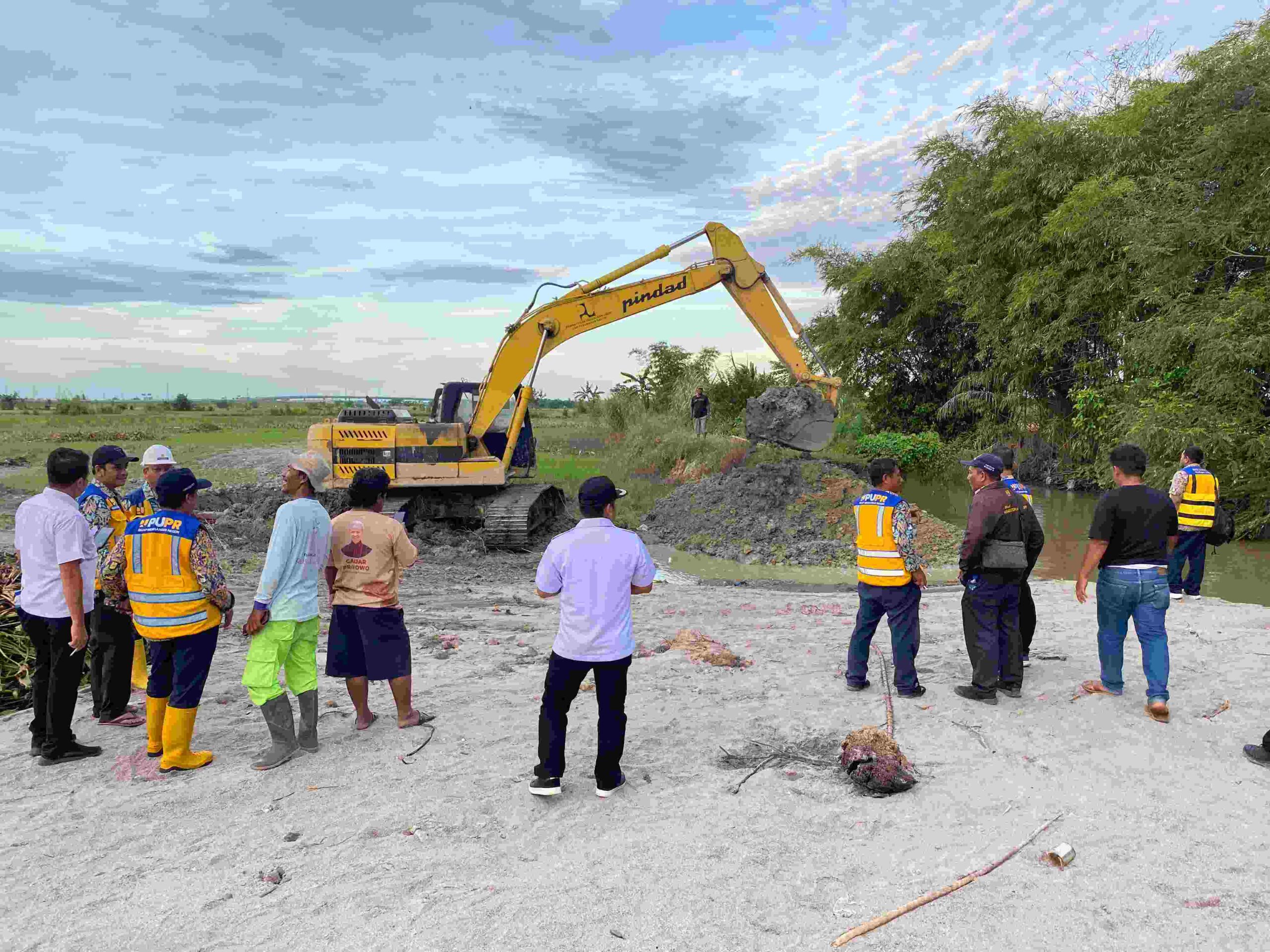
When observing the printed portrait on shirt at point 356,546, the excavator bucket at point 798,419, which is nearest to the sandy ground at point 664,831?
the printed portrait on shirt at point 356,546

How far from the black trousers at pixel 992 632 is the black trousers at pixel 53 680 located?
18.3ft

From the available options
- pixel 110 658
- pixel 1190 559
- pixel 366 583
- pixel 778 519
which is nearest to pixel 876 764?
pixel 366 583

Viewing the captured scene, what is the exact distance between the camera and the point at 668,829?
383cm

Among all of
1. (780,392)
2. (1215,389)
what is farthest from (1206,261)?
(780,392)

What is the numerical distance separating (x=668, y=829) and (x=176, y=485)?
10.3 feet

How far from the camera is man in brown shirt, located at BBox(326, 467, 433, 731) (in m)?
4.57

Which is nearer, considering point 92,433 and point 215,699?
point 215,699

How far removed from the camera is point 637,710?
5414mm

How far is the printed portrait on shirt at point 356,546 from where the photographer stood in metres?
4.56

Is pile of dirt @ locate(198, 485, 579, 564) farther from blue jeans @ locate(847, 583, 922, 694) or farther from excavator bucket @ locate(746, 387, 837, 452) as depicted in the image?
blue jeans @ locate(847, 583, 922, 694)

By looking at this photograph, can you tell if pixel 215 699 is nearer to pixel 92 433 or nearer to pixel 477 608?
pixel 477 608

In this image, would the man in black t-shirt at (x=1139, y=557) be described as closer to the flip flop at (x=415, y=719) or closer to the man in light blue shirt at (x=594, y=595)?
the man in light blue shirt at (x=594, y=595)

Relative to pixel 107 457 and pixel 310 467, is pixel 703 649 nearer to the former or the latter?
pixel 310 467

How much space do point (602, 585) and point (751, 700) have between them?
236 centimetres
